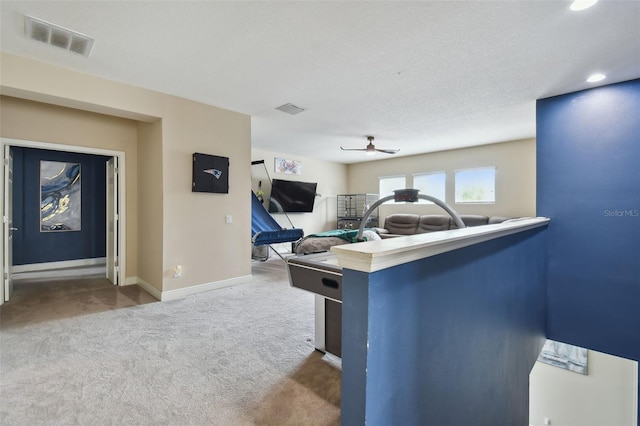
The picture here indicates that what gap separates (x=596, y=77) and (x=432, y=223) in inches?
161

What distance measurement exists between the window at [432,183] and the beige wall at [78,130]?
6.18m

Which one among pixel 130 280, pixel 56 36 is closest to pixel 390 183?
pixel 130 280

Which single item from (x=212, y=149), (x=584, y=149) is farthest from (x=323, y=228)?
(x=584, y=149)

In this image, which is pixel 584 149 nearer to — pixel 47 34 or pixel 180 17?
pixel 180 17

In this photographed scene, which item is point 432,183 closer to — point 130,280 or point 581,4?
point 581,4

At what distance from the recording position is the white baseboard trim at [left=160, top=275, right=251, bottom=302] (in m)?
3.57

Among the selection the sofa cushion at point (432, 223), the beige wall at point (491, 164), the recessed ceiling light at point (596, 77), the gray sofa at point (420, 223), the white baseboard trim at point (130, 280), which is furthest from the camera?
the sofa cushion at point (432, 223)

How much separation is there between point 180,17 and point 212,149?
2.01 meters

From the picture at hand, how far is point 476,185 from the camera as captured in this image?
6.61 meters

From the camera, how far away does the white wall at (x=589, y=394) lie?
391cm

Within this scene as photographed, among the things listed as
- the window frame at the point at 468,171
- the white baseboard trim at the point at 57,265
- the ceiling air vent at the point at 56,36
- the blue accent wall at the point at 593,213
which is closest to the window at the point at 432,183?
the window frame at the point at 468,171

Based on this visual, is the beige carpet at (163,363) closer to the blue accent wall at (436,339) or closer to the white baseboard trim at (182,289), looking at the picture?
the white baseboard trim at (182,289)

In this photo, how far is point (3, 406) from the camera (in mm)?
1649

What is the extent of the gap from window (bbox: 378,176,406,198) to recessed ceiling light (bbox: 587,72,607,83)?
4.83 meters
